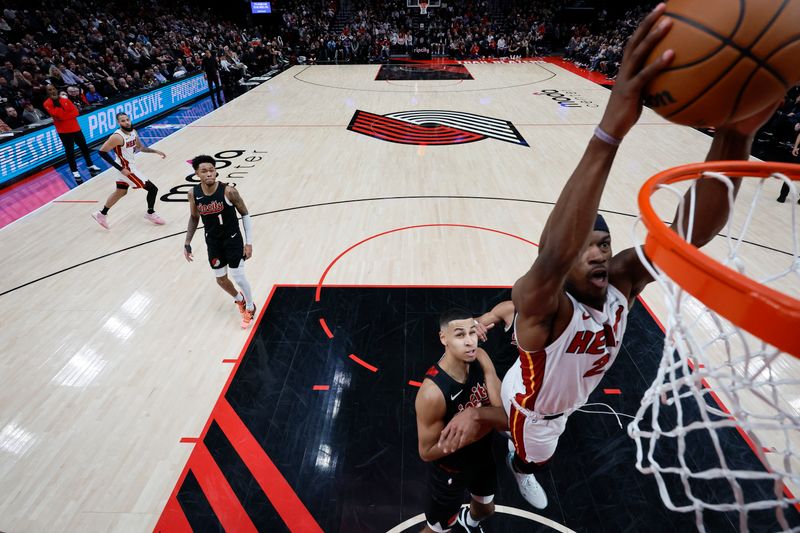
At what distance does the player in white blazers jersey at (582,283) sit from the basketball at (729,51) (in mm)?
73

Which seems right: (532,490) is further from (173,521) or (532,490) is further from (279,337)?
(279,337)

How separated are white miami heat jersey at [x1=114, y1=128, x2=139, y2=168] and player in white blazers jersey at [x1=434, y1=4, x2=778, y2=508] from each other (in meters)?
6.17

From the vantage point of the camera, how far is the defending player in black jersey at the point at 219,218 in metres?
4.00

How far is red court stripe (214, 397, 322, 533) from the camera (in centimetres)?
284

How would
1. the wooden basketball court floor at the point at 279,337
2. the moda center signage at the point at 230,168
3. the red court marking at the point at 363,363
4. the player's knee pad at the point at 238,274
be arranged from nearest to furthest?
1. the wooden basketball court floor at the point at 279,337
2. the red court marking at the point at 363,363
3. the player's knee pad at the point at 238,274
4. the moda center signage at the point at 230,168

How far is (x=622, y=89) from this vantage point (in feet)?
3.64

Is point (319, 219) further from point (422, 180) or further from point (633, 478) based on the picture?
point (633, 478)

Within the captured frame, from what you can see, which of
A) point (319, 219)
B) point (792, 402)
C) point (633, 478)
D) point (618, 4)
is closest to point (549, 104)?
point (319, 219)

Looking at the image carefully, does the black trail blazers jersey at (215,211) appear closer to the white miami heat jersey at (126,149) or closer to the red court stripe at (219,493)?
the red court stripe at (219,493)

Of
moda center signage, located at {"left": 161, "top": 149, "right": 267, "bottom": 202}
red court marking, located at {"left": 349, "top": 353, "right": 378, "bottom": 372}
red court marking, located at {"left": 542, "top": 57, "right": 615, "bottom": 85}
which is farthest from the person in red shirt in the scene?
red court marking, located at {"left": 542, "top": 57, "right": 615, "bottom": 85}

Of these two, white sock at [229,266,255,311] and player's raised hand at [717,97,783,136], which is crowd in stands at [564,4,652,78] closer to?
white sock at [229,266,255,311]

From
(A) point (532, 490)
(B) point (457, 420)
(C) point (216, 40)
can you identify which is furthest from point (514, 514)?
(C) point (216, 40)

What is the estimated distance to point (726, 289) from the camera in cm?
110

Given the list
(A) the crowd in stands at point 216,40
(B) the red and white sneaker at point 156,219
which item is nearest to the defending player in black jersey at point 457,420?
(B) the red and white sneaker at point 156,219
